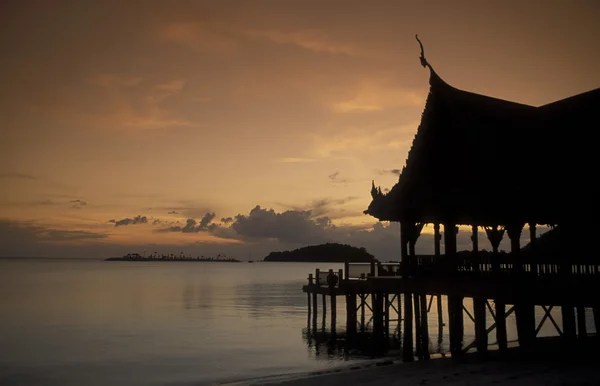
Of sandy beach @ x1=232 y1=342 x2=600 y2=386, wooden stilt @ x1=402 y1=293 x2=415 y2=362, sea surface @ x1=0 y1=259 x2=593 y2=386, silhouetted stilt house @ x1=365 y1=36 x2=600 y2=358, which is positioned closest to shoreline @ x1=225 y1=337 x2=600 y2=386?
sandy beach @ x1=232 y1=342 x2=600 y2=386

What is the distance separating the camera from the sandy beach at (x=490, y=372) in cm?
1333

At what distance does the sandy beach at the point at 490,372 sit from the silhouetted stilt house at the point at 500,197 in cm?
126

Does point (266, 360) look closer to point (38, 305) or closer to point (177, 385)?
point (177, 385)

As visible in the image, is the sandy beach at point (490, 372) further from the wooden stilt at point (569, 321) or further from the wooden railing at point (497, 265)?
the wooden railing at point (497, 265)

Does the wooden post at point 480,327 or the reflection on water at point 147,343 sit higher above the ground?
the wooden post at point 480,327

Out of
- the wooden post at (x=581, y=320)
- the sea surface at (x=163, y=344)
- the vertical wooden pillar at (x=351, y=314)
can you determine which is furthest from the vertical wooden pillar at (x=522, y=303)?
the vertical wooden pillar at (x=351, y=314)

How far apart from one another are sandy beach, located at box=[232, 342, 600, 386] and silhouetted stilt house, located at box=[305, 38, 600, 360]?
49.6 inches

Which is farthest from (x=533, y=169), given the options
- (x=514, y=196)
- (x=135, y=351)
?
(x=135, y=351)

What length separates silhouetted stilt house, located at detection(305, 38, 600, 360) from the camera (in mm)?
15695

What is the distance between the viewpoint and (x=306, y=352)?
3384 cm

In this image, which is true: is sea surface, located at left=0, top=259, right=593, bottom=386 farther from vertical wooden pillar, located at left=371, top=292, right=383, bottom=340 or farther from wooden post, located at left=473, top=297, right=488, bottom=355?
wooden post, located at left=473, top=297, right=488, bottom=355

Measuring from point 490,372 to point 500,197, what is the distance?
5.07m

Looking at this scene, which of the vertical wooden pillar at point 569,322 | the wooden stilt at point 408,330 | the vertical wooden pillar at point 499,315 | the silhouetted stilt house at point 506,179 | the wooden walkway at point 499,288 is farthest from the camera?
the wooden stilt at point 408,330

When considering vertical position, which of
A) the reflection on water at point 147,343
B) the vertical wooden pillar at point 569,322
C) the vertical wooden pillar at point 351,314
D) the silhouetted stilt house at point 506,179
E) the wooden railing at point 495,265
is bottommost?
the reflection on water at point 147,343
